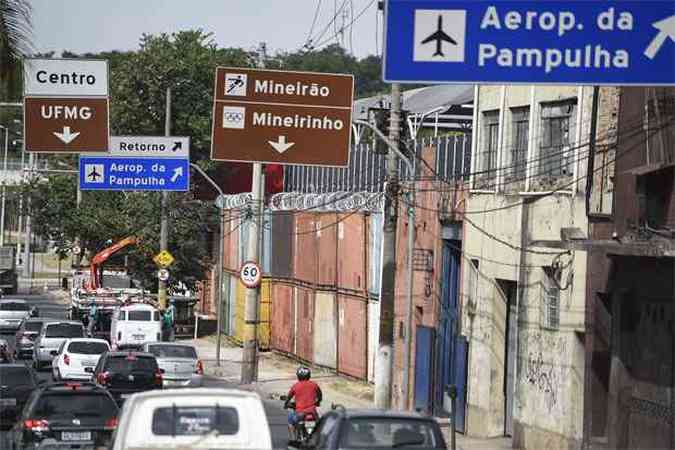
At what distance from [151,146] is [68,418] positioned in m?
24.4

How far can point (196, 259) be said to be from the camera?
67375mm

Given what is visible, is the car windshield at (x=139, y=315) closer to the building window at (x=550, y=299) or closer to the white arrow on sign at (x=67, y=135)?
the white arrow on sign at (x=67, y=135)

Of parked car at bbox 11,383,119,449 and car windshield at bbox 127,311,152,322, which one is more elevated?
parked car at bbox 11,383,119,449

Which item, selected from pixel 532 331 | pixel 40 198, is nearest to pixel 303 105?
pixel 532 331

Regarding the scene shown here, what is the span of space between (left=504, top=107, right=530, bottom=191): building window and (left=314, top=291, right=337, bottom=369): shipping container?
16.8m

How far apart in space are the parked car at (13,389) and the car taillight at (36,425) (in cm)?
765

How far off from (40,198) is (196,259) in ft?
87.0

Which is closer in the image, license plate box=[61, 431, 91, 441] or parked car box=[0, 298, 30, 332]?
license plate box=[61, 431, 91, 441]

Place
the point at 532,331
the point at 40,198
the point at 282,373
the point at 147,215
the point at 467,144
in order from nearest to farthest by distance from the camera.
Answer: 1. the point at 532,331
2. the point at 467,144
3. the point at 282,373
4. the point at 147,215
5. the point at 40,198

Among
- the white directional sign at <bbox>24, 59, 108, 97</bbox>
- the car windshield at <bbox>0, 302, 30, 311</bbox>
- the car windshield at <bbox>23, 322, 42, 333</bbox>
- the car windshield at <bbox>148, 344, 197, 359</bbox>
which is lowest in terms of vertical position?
the car windshield at <bbox>0, 302, 30, 311</bbox>

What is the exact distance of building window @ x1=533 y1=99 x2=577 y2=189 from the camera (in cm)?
2845

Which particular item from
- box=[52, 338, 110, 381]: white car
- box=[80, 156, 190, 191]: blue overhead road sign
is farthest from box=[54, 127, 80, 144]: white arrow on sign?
box=[80, 156, 190, 191]: blue overhead road sign

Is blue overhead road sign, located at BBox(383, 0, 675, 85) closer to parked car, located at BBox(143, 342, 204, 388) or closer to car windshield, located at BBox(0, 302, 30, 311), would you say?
parked car, located at BBox(143, 342, 204, 388)

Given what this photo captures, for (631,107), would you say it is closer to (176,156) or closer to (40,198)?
(176,156)
